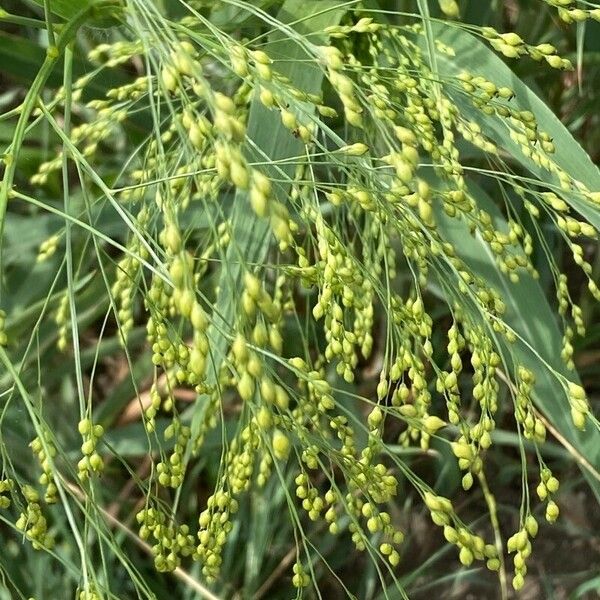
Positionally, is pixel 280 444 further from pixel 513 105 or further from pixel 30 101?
pixel 513 105

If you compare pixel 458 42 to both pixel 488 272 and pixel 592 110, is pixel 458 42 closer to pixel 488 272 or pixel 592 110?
pixel 488 272

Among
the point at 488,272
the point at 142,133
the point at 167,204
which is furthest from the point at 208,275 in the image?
the point at 167,204

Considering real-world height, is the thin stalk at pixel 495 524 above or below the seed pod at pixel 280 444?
below

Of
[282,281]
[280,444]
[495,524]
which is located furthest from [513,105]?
[280,444]

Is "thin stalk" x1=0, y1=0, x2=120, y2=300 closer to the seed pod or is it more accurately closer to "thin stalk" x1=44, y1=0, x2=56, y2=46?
"thin stalk" x1=44, y1=0, x2=56, y2=46

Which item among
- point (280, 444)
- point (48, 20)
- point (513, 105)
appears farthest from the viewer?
point (513, 105)

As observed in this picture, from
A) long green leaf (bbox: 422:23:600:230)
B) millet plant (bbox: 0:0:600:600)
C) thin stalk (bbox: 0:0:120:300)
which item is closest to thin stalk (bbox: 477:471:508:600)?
millet plant (bbox: 0:0:600:600)

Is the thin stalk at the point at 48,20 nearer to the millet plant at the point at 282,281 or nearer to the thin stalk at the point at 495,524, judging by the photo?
the millet plant at the point at 282,281

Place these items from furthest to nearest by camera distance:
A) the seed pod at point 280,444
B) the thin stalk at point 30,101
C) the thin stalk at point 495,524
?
the thin stalk at point 495,524 → the thin stalk at point 30,101 → the seed pod at point 280,444

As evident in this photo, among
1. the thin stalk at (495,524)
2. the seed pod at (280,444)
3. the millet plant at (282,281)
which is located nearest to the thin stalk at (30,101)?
the millet plant at (282,281)
